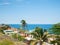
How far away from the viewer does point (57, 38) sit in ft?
81.6

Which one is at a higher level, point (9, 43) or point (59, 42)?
point (9, 43)

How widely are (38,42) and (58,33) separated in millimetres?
4225

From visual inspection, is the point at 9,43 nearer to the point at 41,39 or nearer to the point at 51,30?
the point at 41,39

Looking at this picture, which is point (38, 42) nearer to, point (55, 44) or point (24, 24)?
point (55, 44)

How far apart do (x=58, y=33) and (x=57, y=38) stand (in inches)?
142

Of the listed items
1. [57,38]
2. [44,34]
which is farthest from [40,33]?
[57,38]

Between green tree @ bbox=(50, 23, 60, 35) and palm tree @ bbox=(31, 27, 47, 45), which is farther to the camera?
green tree @ bbox=(50, 23, 60, 35)

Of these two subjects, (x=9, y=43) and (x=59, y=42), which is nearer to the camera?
(x=9, y=43)

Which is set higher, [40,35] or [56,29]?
[56,29]

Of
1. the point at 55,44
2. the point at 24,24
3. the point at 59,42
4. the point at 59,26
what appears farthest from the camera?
the point at 24,24

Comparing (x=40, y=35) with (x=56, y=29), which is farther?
(x=56, y=29)

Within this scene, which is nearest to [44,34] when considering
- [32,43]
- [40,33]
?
[40,33]

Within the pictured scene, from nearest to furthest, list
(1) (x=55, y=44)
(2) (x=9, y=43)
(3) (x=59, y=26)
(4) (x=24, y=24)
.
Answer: (2) (x=9, y=43), (1) (x=55, y=44), (3) (x=59, y=26), (4) (x=24, y=24)

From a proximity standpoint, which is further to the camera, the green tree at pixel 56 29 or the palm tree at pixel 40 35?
the green tree at pixel 56 29
